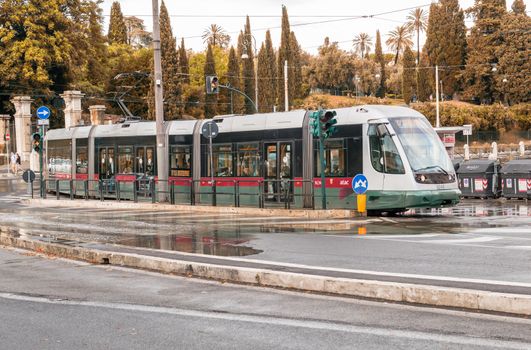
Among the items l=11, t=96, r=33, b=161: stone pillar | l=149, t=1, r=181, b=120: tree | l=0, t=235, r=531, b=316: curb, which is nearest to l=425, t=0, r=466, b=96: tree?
l=149, t=1, r=181, b=120: tree

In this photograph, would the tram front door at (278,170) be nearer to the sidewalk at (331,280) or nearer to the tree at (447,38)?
the sidewalk at (331,280)

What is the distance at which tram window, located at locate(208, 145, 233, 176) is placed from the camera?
24953 mm

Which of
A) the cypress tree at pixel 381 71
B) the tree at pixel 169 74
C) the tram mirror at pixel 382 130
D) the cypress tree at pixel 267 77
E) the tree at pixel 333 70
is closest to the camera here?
the tram mirror at pixel 382 130

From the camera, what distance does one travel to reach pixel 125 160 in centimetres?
2997

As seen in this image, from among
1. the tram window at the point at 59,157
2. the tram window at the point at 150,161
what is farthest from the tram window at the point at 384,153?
the tram window at the point at 59,157

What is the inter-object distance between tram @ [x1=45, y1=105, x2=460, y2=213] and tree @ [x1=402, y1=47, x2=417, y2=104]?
69.5m

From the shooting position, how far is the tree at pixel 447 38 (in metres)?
92.2

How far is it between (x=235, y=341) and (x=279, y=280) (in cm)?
294

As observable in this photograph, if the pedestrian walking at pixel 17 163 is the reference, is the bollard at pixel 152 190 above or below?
below

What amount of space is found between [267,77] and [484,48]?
1112 inches

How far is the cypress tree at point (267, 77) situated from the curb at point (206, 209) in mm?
61951

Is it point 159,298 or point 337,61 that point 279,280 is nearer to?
point 159,298

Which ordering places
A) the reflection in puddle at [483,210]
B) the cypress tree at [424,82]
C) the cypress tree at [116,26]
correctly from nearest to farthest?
the reflection in puddle at [483,210], the cypress tree at [424,82], the cypress tree at [116,26]

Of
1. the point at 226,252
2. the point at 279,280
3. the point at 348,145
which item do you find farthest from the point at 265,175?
the point at 279,280
